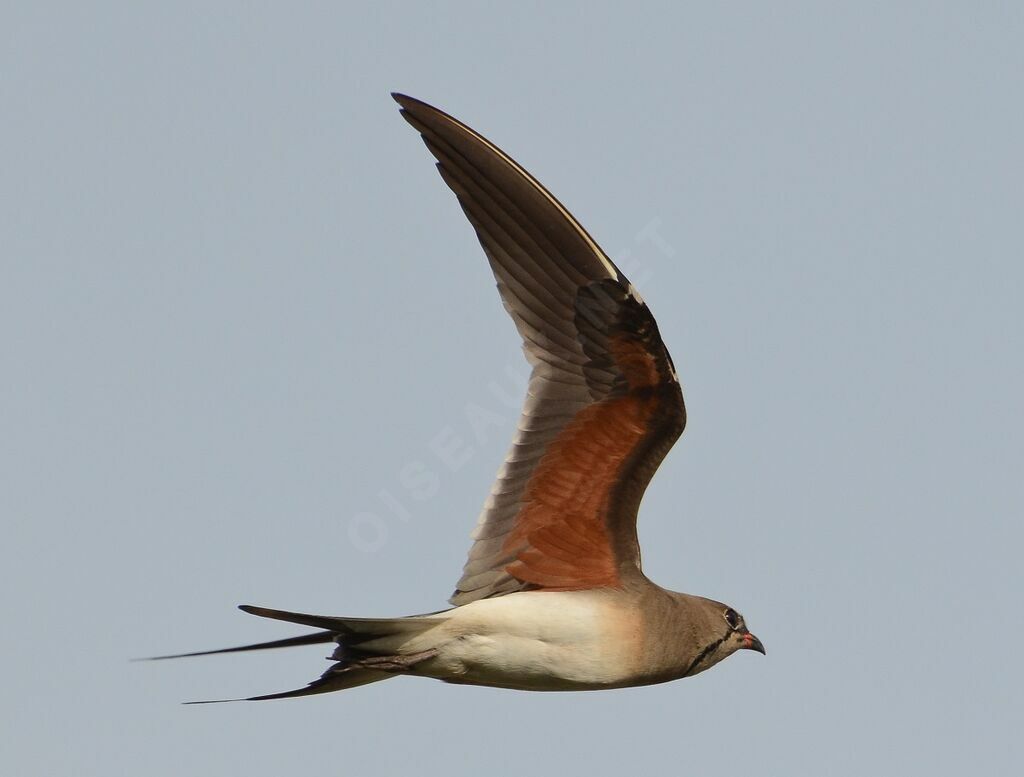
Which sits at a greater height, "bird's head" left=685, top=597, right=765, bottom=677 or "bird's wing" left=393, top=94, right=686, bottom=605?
"bird's wing" left=393, top=94, right=686, bottom=605

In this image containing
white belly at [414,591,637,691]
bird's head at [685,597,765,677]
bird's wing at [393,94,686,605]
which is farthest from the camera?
bird's head at [685,597,765,677]

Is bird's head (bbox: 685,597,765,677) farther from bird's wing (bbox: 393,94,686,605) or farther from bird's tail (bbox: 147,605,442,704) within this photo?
bird's tail (bbox: 147,605,442,704)

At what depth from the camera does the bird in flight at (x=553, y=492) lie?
8.02 meters

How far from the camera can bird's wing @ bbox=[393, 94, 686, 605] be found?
7.96 metres

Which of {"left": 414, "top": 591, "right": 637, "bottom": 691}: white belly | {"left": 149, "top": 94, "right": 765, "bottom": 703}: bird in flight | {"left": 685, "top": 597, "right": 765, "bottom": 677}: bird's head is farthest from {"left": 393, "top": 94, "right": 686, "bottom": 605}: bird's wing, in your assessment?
{"left": 685, "top": 597, "right": 765, "bottom": 677}: bird's head

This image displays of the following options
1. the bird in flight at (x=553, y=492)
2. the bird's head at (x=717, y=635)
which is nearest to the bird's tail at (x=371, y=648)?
the bird in flight at (x=553, y=492)

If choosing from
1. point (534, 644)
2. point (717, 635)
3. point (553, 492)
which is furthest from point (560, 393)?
point (717, 635)

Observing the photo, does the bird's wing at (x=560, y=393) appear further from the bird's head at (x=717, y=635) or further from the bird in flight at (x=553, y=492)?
the bird's head at (x=717, y=635)

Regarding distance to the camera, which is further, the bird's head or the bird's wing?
the bird's head

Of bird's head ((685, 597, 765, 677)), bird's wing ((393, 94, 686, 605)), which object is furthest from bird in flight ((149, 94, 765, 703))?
bird's head ((685, 597, 765, 677))

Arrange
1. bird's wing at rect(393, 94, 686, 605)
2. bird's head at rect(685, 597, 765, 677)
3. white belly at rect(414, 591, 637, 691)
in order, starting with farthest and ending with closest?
bird's head at rect(685, 597, 765, 677)
white belly at rect(414, 591, 637, 691)
bird's wing at rect(393, 94, 686, 605)

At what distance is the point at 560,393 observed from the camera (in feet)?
27.5

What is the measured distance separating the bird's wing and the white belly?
25 centimetres

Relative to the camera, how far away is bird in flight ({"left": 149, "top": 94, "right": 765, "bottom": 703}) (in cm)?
802
